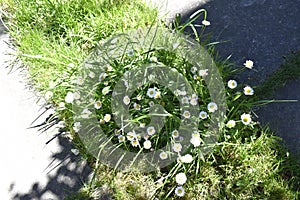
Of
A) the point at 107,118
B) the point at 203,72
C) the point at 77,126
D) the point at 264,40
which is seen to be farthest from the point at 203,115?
the point at 264,40

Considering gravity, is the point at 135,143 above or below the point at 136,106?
below

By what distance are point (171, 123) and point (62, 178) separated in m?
0.84

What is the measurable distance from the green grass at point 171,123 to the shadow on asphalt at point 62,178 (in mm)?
65

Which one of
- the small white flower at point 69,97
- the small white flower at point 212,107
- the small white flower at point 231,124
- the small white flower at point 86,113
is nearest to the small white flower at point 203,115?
the small white flower at point 212,107

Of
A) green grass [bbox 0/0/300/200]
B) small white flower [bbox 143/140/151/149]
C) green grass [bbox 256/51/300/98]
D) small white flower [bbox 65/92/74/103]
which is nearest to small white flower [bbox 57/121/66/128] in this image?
green grass [bbox 0/0/300/200]

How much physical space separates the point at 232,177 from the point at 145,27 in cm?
141

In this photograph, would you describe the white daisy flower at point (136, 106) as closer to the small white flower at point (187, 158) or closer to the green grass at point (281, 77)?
the small white flower at point (187, 158)

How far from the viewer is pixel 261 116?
8.11 ft

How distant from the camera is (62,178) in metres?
2.44

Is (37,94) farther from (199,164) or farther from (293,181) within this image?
(293,181)

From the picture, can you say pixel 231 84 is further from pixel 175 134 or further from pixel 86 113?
pixel 86 113

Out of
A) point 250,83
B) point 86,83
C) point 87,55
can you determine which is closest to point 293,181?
point 250,83

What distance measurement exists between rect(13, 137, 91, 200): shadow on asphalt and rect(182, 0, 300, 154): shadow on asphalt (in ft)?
4.21

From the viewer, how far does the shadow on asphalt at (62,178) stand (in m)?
2.39
